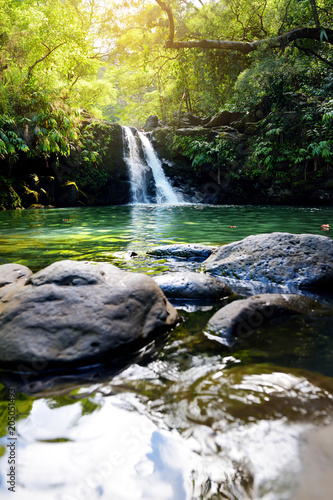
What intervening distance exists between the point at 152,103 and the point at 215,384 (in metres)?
28.1

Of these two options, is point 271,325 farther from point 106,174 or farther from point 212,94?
point 212,94

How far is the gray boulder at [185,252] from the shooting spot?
4.34 metres

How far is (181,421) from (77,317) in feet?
3.10

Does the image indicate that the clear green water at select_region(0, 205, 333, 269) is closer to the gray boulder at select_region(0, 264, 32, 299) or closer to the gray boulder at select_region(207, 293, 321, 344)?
the gray boulder at select_region(0, 264, 32, 299)

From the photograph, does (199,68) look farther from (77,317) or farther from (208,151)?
(77,317)

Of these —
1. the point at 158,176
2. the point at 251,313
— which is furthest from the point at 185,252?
the point at 158,176

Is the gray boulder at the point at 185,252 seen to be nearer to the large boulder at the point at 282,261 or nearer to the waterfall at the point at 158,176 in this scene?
the large boulder at the point at 282,261

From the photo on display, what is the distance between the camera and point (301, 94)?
14.5 meters

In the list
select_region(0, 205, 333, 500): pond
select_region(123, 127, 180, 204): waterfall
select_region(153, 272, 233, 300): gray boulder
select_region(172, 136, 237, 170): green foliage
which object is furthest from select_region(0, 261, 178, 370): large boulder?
select_region(172, 136, 237, 170): green foliage

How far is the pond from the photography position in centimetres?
108

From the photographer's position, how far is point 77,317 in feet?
6.32

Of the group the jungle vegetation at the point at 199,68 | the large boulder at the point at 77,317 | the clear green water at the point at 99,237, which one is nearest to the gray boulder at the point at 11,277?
the large boulder at the point at 77,317

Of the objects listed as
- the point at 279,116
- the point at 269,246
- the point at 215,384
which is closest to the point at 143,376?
the point at 215,384

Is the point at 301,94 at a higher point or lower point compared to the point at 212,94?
lower
